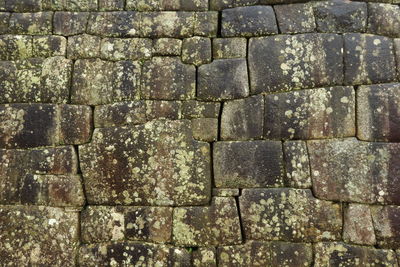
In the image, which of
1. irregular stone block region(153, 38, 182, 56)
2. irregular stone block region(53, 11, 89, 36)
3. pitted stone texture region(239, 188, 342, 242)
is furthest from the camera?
irregular stone block region(53, 11, 89, 36)

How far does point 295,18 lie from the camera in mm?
3693

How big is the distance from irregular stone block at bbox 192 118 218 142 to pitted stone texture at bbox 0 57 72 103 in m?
1.52

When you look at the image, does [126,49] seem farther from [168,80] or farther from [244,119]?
[244,119]

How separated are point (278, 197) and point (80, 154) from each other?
7.05 ft

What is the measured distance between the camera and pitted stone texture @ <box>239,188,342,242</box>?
327cm

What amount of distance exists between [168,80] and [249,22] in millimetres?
1131

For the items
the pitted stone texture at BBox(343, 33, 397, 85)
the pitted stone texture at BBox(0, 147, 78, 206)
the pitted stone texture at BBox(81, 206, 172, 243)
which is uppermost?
the pitted stone texture at BBox(343, 33, 397, 85)

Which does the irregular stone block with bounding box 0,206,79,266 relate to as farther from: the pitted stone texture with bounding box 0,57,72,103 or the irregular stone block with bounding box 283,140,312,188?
the irregular stone block with bounding box 283,140,312,188

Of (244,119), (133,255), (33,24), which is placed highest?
(33,24)

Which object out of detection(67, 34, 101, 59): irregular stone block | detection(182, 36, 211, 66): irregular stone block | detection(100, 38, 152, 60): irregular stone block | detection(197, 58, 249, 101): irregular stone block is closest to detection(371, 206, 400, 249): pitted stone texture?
detection(197, 58, 249, 101): irregular stone block

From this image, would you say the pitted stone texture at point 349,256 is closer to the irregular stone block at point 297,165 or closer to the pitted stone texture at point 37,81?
the irregular stone block at point 297,165

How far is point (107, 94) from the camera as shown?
3.65 metres

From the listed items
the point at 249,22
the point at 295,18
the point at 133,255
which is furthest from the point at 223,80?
the point at 133,255

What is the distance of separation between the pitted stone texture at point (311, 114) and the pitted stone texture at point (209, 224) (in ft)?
2.91
